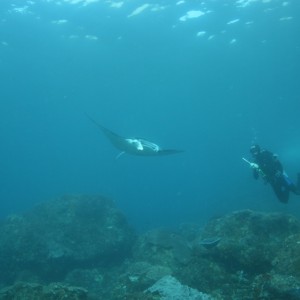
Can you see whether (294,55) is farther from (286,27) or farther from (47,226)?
(47,226)

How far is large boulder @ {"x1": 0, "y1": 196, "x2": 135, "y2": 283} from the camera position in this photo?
1434cm

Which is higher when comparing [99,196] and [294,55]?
[294,55]

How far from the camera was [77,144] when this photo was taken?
343 feet

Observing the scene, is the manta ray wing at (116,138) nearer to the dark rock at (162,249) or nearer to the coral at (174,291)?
the dark rock at (162,249)

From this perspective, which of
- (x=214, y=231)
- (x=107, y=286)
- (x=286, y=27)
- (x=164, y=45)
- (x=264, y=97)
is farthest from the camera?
(x=264, y=97)

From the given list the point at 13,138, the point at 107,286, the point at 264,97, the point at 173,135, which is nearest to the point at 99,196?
the point at 107,286

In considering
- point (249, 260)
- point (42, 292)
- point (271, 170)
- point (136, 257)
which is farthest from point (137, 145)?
point (42, 292)

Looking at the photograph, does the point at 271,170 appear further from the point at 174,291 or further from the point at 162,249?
the point at 174,291

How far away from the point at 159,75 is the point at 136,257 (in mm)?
32958

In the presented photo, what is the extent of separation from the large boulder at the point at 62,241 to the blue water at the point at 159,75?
3.51 meters

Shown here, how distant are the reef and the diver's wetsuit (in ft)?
7.12

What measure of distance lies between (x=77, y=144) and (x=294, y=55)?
77.1 metres

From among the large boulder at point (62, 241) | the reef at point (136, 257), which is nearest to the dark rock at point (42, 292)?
the reef at point (136, 257)

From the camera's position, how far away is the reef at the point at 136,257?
645cm
